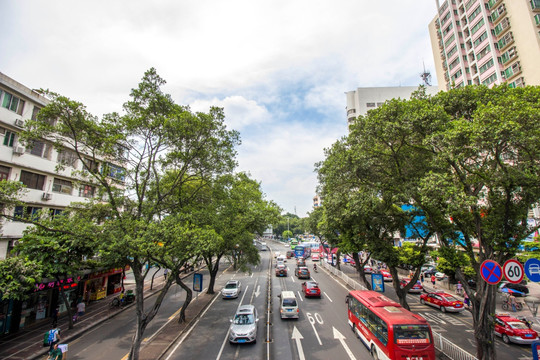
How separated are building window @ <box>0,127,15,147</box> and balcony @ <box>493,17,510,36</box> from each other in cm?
5220

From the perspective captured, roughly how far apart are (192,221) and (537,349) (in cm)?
1554

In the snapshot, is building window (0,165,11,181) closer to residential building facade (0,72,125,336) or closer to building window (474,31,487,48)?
residential building facade (0,72,125,336)

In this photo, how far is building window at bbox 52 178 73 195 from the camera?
72.3ft

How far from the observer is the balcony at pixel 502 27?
3203 centimetres

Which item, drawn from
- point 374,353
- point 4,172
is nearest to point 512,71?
point 374,353

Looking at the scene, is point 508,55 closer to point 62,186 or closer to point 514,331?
point 514,331

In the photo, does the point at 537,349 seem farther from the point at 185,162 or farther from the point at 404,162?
the point at 185,162

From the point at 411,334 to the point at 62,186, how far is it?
91.1 feet

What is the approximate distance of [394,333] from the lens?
35.5 ft

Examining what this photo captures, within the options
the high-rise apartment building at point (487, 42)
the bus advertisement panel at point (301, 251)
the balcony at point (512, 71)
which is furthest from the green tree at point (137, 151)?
the bus advertisement panel at point (301, 251)

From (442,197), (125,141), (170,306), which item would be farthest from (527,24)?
(170,306)

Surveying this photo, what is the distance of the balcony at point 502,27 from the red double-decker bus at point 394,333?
39.0 metres

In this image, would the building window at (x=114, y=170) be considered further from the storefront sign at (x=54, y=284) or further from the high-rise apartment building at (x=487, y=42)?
the high-rise apartment building at (x=487, y=42)

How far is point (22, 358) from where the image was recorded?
1343 centimetres
